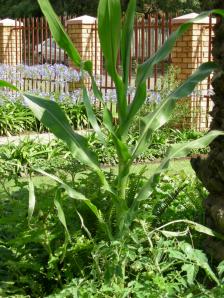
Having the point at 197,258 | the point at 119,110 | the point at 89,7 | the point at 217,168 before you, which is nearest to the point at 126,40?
the point at 119,110

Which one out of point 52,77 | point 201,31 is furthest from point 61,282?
point 52,77

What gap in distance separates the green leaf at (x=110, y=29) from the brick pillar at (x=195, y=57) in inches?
331

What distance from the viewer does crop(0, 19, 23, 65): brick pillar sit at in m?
17.7

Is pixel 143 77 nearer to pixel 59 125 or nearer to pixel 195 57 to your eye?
pixel 59 125

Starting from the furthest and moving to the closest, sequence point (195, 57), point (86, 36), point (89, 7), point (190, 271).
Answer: point (89, 7)
point (86, 36)
point (195, 57)
point (190, 271)

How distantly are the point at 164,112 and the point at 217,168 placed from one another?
17.4 inches

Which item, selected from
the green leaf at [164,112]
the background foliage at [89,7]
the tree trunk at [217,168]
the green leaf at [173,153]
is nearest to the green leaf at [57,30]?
the green leaf at [164,112]

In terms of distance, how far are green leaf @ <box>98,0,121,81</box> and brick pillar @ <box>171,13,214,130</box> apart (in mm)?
8402

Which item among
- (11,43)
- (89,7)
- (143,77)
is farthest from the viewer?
(89,7)

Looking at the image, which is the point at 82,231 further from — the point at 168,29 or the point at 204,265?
the point at 168,29

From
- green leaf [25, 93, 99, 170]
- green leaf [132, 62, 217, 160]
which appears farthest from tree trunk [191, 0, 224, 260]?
green leaf [25, 93, 99, 170]

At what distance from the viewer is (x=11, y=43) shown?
17.9 metres

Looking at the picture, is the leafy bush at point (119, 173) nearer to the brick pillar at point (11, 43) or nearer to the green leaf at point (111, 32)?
the green leaf at point (111, 32)

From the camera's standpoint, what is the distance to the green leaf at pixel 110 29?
10.7ft
